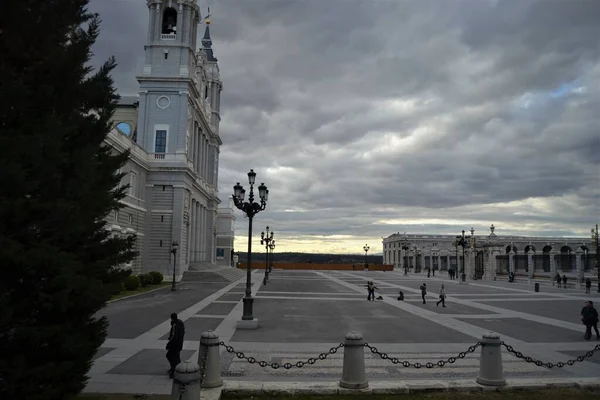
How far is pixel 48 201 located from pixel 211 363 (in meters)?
5.28

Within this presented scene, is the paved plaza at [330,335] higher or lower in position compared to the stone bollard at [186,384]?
lower

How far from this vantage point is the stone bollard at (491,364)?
10014mm

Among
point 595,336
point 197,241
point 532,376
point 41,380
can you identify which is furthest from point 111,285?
point 197,241

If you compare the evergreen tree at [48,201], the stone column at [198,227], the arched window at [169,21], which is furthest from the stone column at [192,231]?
the evergreen tree at [48,201]

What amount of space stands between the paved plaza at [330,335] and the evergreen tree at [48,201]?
3.92 m

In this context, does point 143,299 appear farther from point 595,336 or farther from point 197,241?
point 197,241

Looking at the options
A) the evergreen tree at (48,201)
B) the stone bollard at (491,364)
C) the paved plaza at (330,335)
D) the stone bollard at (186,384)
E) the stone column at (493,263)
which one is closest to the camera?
the evergreen tree at (48,201)

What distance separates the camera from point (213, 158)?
262ft

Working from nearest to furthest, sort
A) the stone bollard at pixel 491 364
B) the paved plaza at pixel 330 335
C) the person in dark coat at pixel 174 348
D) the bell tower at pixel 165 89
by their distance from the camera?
1. the stone bollard at pixel 491 364
2. the person in dark coat at pixel 174 348
3. the paved plaza at pixel 330 335
4. the bell tower at pixel 165 89

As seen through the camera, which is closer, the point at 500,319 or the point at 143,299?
the point at 500,319

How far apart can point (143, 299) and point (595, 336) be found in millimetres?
24630

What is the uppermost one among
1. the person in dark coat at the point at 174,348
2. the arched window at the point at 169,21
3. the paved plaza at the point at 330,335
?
the arched window at the point at 169,21

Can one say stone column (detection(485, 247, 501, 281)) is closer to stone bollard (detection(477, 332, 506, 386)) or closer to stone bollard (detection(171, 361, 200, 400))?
stone bollard (detection(477, 332, 506, 386))

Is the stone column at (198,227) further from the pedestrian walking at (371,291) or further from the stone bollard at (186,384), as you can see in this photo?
the stone bollard at (186,384)
